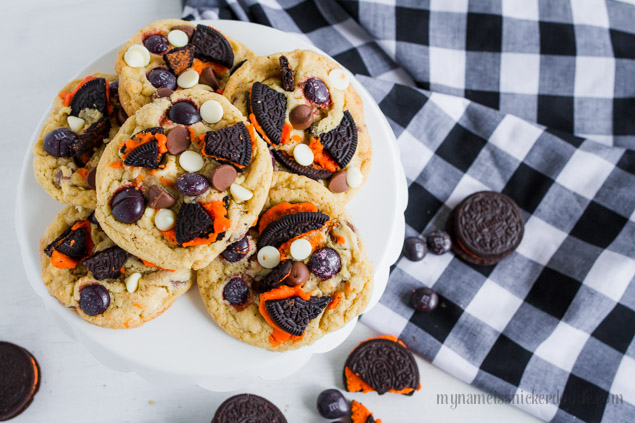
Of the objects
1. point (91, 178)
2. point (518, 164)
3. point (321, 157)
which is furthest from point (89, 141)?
point (518, 164)

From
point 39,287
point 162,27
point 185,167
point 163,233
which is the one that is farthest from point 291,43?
point 39,287

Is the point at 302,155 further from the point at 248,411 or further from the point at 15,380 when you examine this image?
the point at 15,380

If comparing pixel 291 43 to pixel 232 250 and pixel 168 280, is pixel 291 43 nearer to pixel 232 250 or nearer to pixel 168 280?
pixel 232 250

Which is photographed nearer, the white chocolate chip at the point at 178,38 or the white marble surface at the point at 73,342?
the white chocolate chip at the point at 178,38

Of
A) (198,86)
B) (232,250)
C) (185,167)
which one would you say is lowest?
(232,250)

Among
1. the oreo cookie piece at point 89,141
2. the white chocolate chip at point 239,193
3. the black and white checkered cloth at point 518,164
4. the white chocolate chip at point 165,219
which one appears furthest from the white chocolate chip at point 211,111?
the black and white checkered cloth at point 518,164

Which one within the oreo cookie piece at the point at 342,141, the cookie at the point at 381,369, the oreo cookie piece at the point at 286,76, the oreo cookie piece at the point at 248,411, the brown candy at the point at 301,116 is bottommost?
the oreo cookie piece at the point at 248,411

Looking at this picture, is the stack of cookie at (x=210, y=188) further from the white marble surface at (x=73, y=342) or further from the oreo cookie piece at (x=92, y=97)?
A: the white marble surface at (x=73, y=342)
